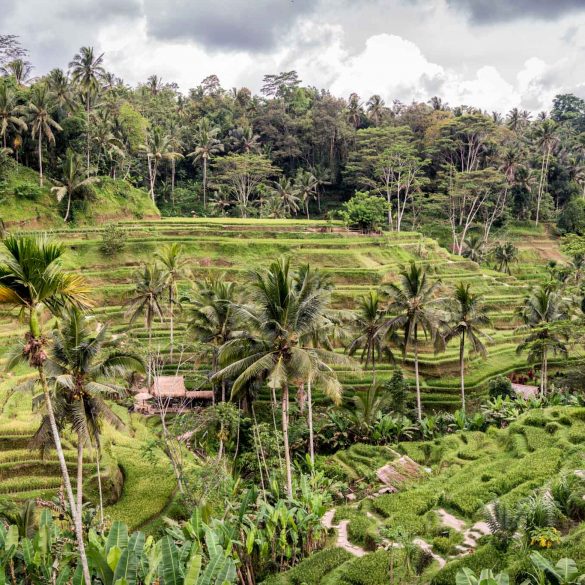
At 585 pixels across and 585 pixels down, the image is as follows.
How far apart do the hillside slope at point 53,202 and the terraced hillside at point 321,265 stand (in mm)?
3059

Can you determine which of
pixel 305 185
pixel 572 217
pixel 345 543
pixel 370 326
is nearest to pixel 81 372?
pixel 345 543

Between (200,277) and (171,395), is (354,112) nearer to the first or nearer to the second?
(200,277)

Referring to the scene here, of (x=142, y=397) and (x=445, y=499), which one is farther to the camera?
(x=142, y=397)

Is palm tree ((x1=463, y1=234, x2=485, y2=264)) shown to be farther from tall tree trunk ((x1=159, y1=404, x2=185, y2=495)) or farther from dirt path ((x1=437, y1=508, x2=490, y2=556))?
tall tree trunk ((x1=159, y1=404, x2=185, y2=495))

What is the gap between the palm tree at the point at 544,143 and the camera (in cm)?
7119

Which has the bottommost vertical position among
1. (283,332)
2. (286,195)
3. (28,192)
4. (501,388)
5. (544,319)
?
(501,388)

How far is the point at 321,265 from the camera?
1816 inches

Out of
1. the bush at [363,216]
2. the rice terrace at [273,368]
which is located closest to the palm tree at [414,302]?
the rice terrace at [273,368]

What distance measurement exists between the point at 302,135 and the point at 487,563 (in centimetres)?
7522

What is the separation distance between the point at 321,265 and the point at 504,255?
27760 millimetres

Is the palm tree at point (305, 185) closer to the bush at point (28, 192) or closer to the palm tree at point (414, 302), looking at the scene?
the bush at point (28, 192)

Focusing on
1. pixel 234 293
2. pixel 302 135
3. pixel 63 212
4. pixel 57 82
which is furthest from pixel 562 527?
pixel 302 135

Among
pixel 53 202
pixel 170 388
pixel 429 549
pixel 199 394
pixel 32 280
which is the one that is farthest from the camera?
pixel 53 202

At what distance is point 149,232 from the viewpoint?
4953 cm
